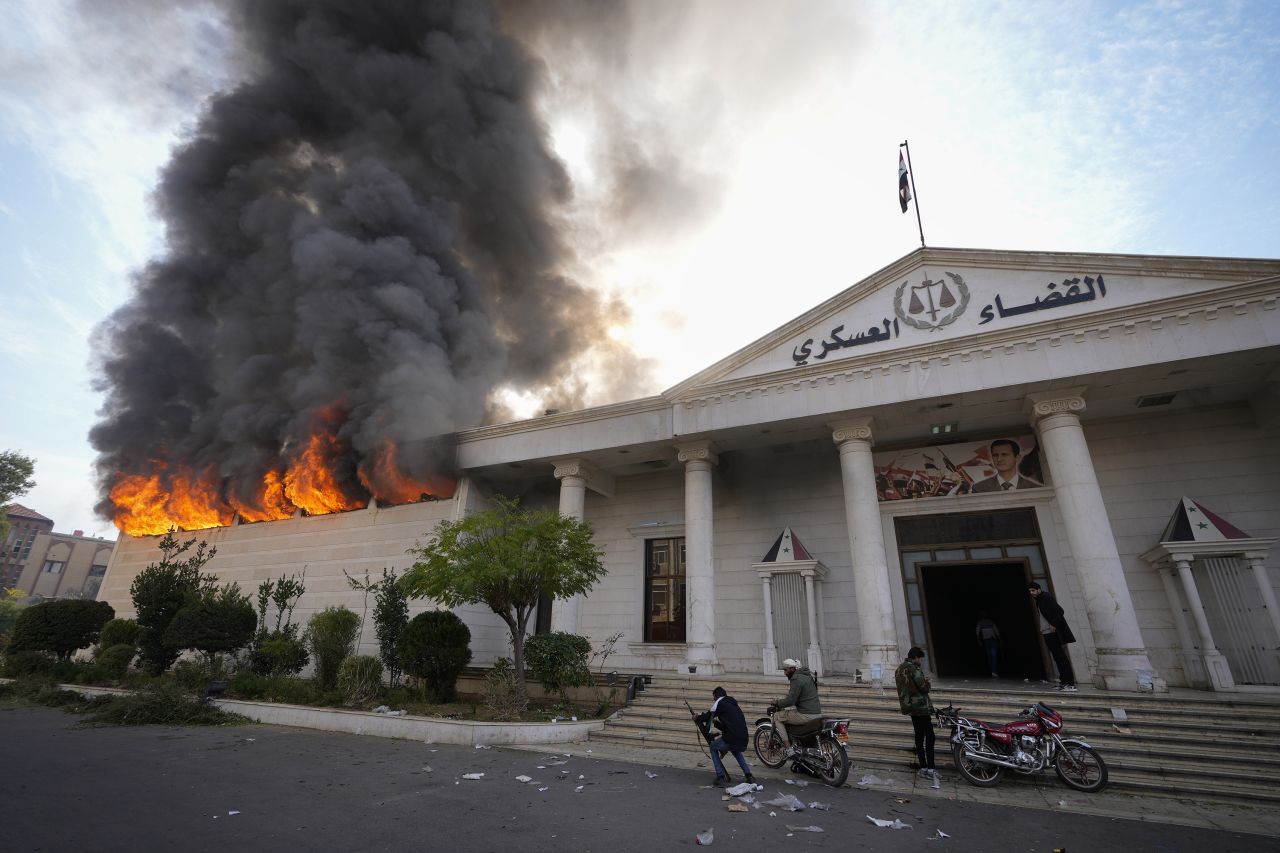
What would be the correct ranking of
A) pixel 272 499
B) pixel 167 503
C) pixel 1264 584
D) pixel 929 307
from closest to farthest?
pixel 1264 584
pixel 929 307
pixel 272 499
pixel 167 503

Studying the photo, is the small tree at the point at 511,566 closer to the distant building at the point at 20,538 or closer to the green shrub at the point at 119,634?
the green shrub at the point at 119,634

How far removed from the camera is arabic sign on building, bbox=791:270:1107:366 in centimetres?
1254

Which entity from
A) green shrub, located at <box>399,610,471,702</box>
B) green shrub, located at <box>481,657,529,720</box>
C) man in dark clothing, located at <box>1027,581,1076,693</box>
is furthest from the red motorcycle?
green shrub, located at <box>399,610,471,702</box>

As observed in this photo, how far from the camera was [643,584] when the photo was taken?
1805 cm

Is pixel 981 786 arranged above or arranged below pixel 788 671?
below

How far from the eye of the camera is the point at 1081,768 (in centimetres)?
743

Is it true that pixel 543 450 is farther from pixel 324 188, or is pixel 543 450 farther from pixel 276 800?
pixel 324 188

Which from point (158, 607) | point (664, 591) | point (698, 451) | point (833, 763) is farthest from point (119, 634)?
point (833, 763)

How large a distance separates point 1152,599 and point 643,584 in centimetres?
1278

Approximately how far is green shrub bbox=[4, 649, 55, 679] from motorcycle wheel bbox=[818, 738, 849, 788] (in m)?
21.9

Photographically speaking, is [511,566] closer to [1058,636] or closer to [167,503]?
[1058,636]

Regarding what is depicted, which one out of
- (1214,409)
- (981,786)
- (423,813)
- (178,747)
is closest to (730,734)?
(981,786)

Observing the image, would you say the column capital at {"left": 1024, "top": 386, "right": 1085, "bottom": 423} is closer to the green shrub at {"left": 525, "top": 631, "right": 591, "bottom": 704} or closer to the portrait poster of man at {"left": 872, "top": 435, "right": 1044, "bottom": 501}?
the portrait poster of man at {"left": 872, "top": 435, "right": 1044, "bottom": 501}

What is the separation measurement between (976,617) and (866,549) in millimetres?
8964
